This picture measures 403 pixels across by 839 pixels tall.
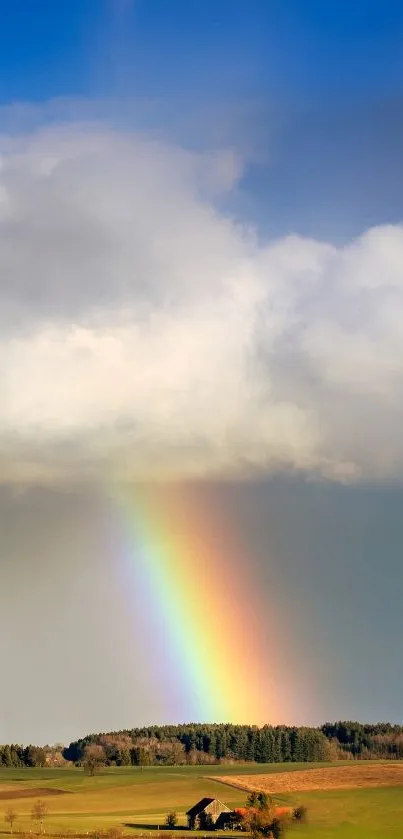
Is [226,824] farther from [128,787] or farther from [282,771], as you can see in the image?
[282,771]

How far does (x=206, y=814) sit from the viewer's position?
13625cm

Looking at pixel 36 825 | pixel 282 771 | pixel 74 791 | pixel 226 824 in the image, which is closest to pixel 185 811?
pixel 226 824

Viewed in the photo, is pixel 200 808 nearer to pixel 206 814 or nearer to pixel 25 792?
pixel 206 814

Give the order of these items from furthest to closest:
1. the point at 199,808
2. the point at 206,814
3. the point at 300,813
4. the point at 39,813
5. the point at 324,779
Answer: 1. the point at 324,779
2. the point at 39,813
3. the point at 199,808
4. the point at 206,814
5. the point at 300,813

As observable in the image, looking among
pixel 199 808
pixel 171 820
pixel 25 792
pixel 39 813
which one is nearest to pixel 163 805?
pixel 199 808

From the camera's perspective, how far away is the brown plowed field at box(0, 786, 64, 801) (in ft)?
575

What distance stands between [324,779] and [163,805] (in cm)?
2894

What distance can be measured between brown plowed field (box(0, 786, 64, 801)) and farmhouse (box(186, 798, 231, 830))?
4534 cm

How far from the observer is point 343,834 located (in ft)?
350

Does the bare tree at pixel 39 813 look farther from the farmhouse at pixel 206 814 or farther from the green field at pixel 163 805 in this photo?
the farmhouse at pixel 206 814

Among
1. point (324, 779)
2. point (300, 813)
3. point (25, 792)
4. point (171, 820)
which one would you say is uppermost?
point (324, 779)

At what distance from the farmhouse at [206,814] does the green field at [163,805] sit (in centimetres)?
202

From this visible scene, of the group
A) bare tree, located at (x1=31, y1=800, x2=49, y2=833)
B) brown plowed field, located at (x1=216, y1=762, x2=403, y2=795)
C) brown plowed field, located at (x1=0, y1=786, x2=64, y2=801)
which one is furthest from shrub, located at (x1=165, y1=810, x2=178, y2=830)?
brown plowed field, located at (x1=0, y1=786, x2=64, y2=801)

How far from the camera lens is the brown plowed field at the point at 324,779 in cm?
15562
